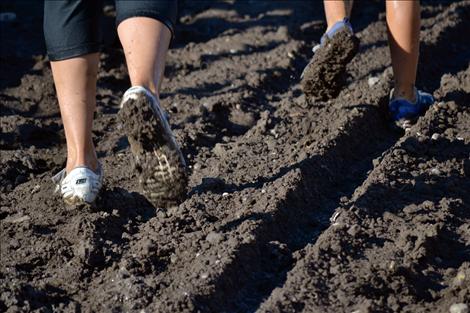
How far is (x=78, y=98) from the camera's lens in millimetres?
4617

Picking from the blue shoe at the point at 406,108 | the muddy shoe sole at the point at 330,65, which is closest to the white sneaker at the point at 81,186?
the muddy shoe sole at the point at 330,65

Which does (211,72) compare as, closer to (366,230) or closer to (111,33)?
(111,33)

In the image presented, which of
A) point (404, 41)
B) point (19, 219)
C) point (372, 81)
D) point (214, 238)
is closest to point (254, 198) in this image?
point (214, 238)

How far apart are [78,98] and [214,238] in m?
0.92

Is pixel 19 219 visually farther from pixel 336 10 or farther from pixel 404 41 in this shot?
pixel 404 41

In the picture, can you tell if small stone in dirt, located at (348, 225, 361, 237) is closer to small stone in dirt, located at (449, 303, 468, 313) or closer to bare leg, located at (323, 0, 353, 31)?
small stone in dirt, located at (449, 303, 468, 313)

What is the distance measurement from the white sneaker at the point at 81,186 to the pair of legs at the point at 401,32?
1.64 metres

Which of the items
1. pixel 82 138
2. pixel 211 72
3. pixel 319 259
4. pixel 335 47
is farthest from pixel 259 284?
pixel 211 72

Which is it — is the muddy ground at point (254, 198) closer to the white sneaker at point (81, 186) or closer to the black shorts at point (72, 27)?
the white sneaker at point (81, 186)

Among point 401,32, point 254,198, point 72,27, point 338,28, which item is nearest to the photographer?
point 72,27

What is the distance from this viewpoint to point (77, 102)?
4.62m

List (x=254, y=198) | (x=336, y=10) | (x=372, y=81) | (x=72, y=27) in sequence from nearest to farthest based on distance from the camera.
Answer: (x=72, y=27) < (x=254, y=198) < (x=336, y=10) < (x=372, y=81)

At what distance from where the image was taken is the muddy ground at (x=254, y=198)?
3.96m

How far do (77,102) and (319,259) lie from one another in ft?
4.31
